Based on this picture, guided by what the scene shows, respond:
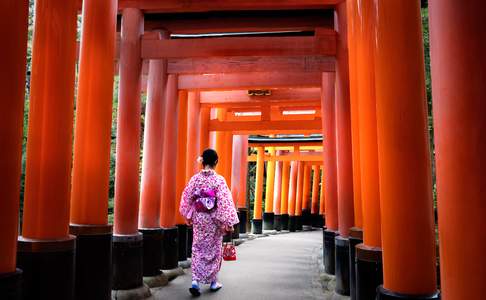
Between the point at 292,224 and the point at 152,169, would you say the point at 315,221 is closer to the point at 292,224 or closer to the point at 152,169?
the point at 292,224

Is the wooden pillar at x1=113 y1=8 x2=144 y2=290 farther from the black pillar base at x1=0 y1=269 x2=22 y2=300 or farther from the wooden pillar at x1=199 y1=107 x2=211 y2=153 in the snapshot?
the wooden pillar at x1=199 y1=107 x2=211 y2=153

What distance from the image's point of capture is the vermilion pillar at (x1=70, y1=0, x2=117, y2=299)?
5054 mm

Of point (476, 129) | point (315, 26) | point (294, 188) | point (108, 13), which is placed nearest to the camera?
point (476, 129)

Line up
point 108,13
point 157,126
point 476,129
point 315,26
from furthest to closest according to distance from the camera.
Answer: point 315,26 → point 157,126 → point 108,13 → point 476,129

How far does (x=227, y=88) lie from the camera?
9.89 meters

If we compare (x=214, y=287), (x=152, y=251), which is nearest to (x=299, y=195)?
(x=152, y=251)

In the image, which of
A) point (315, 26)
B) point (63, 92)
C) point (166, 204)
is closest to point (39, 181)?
point (63, 92)

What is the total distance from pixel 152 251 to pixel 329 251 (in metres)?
3.06

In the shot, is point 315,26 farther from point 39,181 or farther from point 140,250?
point 39,181

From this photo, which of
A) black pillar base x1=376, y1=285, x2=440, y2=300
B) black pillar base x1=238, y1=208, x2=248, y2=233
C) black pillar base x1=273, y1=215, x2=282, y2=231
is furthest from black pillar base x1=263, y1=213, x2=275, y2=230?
black pillar base x1=376, y1=285, x2=440, y2=300

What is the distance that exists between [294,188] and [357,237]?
19783mm

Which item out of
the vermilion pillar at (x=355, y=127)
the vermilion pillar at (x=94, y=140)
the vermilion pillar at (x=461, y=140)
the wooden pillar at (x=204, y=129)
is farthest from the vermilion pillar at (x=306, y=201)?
the vermilion pillar at (x=461, y=140)

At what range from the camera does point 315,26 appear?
8.20 meters

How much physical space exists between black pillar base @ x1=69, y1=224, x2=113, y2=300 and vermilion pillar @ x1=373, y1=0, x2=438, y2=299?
3.03 meters
